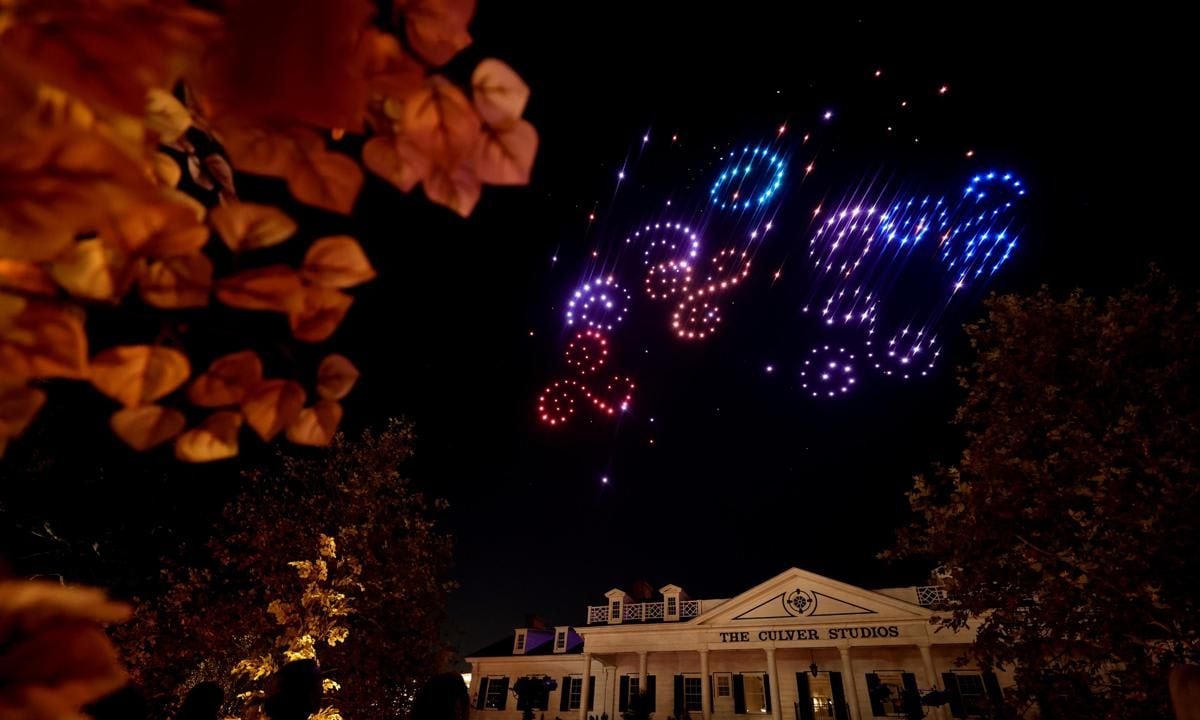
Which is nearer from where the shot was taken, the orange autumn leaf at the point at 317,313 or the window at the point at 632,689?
the orange autumn leaf at the point at 317,313

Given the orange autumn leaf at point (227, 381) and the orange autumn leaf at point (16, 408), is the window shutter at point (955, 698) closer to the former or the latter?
the orange autumn leaf at point (227, 381)

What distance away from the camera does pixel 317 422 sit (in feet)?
6.22

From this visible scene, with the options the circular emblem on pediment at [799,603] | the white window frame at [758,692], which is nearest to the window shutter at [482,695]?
the white window frame at [758,692]

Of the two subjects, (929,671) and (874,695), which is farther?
Result: (874,695)

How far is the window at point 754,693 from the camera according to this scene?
23.2m

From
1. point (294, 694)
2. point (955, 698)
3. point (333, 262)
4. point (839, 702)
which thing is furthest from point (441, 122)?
point (839, 702)

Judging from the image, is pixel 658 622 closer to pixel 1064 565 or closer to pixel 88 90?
pixel 1064 565

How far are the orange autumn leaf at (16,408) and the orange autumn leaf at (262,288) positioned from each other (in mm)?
457

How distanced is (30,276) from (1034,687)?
481 inches

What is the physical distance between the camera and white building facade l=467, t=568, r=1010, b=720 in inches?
797

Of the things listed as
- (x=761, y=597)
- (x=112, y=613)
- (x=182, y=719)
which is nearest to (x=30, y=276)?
(x=112, y=613)

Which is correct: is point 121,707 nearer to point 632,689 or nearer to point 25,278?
point 25,278

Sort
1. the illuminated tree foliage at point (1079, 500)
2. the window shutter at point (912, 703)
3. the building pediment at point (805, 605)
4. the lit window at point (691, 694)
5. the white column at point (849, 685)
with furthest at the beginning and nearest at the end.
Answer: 1. the lit window at point (691, 694)
2. the building pediment at point (805, 605)
3. the white column at point (849, 685)
4. the window shutter at point (912, 703)
5. the illuminated tree foliage at point (1079, 500)

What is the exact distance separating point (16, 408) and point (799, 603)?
84.5ft
